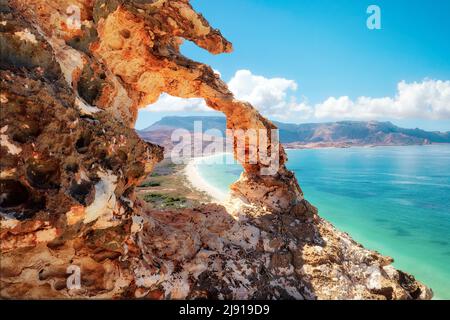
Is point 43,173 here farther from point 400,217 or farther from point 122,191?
point 400,217

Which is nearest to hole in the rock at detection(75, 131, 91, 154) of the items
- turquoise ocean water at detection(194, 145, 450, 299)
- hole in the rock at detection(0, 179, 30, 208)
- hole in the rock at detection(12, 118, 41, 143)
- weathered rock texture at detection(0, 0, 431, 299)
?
weathered rock texture at detection(0, 0, 431, 299)

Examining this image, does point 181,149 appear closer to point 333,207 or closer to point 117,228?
point 333,207

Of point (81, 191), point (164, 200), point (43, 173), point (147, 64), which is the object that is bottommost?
point (164, 200)

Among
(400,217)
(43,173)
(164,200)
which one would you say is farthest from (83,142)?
(400,217)

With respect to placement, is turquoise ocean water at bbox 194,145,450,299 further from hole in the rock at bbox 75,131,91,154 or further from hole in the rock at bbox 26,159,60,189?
hole in the rock at bbox 26,159,60,189

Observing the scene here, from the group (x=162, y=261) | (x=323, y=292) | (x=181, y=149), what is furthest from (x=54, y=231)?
(x=181, y=149)

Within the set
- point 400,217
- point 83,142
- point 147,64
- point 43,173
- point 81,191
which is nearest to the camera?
point 43,173

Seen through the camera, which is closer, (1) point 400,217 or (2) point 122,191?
(2) point 122,191

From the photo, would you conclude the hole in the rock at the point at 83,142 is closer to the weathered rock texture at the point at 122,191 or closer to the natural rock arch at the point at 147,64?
the weathered rock texture at the point at 122,191
